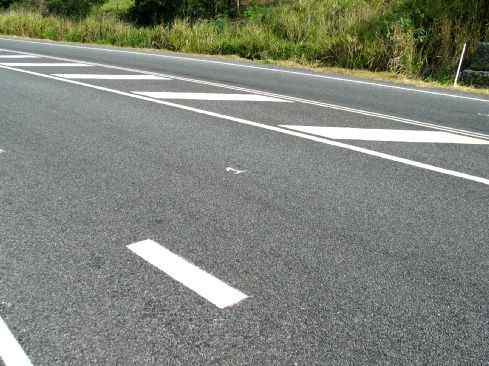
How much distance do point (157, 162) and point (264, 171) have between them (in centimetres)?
121

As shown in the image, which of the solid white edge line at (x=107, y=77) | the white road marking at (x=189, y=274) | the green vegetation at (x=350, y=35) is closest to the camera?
the white road marking at (x=189, y=274)

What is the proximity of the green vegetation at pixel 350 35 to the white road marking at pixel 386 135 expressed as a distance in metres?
6.68

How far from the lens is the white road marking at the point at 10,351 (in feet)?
7.78

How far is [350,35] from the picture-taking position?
1508cm

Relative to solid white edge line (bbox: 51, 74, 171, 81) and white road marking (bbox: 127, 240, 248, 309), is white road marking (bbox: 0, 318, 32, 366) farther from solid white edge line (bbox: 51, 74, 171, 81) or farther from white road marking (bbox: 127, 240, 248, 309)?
solid white edge line (bbox: 51, 74, 171, 81)

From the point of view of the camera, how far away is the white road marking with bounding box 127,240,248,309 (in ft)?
9.57

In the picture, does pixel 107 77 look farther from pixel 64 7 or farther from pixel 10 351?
pixel 64 7

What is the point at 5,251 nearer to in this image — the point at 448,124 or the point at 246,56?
the point at 448,124

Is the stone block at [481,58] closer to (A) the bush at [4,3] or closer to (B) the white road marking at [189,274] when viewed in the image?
(B) the white road marking at [189,274]

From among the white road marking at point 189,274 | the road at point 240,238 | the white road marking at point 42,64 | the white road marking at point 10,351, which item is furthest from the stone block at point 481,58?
the white road marking at point 10,351

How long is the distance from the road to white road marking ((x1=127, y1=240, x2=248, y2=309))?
0.01 m

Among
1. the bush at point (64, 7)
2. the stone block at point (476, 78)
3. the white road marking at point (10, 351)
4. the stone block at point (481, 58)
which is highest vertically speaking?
the bush at point (64, 7)

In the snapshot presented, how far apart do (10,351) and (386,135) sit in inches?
215

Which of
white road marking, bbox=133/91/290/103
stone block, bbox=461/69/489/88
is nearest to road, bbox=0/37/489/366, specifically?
white road marking, bbox=133/91/290/103
